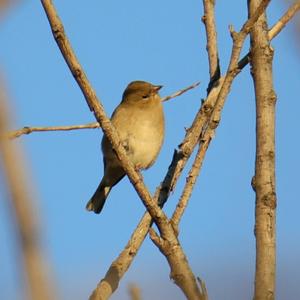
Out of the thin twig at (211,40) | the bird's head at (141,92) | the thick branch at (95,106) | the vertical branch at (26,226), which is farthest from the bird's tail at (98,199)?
the vertical branch at (26,226)

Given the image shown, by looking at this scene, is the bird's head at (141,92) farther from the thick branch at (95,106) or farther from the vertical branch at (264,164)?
the thick branch at (95,106)

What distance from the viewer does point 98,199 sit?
589 centimetres

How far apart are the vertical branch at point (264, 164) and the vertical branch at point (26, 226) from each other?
3.65ft

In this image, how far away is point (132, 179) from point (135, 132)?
11.6 ft

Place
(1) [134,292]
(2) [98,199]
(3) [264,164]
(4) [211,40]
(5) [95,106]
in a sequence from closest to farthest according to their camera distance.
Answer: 1. (1) [134,292]
2. (5) [95,106]
3. (3) [264,164]
4. (4) [211,40]
5. (2) [98,199]

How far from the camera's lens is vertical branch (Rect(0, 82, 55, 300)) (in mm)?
662

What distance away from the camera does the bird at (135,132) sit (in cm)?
550

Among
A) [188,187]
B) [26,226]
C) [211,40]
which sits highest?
[211,40]

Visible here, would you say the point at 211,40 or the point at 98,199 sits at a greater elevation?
the point at 211,40

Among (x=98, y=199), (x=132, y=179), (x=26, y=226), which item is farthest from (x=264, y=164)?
(x=98, y=199)

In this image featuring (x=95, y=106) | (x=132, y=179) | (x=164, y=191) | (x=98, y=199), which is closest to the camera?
(x=95, y=106)

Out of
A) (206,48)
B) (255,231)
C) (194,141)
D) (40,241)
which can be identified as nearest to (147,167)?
(206,48)

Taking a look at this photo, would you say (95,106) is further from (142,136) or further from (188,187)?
(142,136)

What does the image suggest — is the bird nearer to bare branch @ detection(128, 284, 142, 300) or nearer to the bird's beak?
the bird's beak
